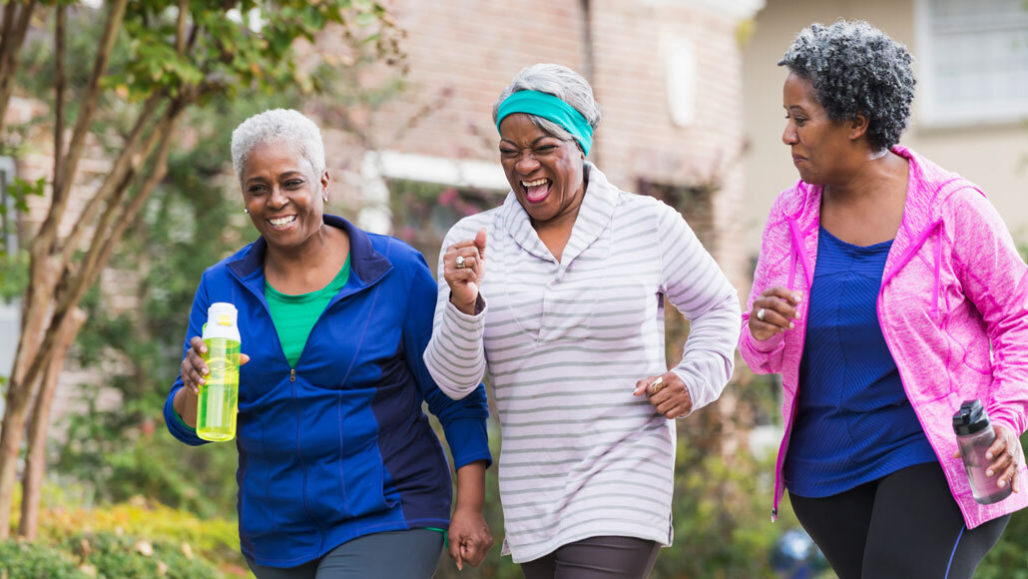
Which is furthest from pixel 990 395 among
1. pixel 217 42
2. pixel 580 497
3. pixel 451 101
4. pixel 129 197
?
pixel 451 101

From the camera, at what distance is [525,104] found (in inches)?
148

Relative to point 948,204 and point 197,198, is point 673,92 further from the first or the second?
point 948,204

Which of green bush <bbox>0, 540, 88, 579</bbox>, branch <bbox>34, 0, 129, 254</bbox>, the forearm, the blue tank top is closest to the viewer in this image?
the blue tank top

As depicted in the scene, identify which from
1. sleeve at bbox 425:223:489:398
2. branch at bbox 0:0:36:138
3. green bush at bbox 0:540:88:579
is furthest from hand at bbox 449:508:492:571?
branch at bbox 0:0:36:138

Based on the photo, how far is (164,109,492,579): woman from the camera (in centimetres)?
383

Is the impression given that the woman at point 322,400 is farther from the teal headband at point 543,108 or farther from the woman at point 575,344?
the teal headband at point 543,108

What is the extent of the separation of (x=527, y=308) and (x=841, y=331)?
34.8 inches

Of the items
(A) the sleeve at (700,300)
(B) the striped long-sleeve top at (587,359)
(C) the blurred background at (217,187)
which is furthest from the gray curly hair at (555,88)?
(C) the blurred background at (217,187)

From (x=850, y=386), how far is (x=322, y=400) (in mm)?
1504

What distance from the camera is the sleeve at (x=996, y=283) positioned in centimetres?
358

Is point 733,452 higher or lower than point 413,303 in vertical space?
lower

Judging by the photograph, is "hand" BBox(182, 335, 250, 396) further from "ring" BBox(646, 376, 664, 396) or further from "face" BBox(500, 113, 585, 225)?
"ring" BBox(646, 376, 664, 396)

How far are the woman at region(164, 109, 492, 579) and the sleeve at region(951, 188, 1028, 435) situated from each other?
4.96 ft

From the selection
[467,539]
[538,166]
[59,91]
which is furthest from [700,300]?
[59,91]
